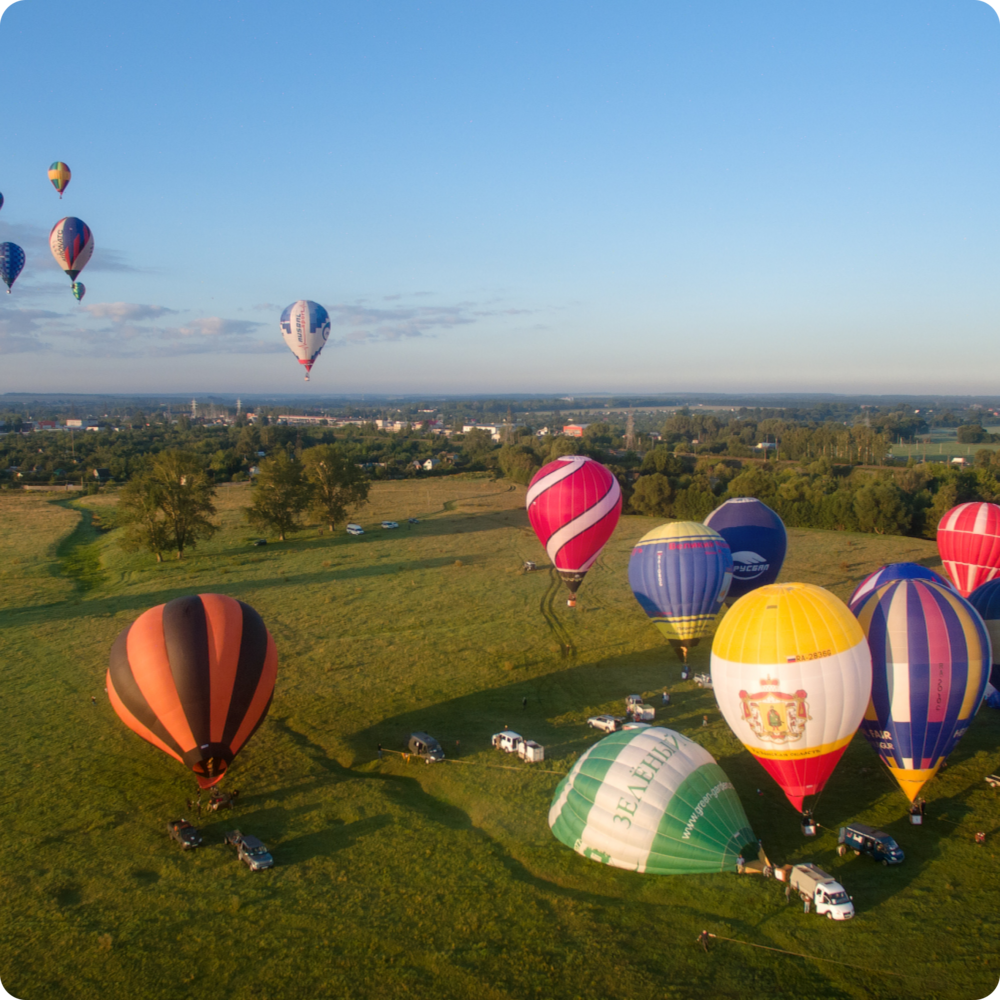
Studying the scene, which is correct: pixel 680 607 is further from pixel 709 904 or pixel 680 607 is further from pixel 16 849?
pixel 16 849

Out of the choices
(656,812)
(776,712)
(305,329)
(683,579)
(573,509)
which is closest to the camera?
(656,812)

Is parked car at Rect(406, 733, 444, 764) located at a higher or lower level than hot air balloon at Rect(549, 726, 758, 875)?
lower

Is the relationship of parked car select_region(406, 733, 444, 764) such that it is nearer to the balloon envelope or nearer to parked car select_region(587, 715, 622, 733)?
parked car select_region(587, 715, 622, 733)

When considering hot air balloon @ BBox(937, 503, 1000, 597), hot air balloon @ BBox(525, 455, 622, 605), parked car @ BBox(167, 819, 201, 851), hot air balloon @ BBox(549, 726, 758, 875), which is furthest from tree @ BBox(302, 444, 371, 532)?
hot air balloon @ BBox(549, 726, 758, 875)

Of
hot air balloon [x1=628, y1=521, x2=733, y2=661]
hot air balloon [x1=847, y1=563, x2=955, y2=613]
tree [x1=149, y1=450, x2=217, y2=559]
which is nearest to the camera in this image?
hot air balloon [x1=847, y1=563, x2=955, y2=613]

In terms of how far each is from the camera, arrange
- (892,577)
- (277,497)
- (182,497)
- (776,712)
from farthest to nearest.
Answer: (277,497), (182,497), (892,577), (776,712)

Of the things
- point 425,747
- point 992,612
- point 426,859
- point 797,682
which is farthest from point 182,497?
point 992,612

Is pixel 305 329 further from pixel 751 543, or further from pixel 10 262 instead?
pixel 751 543
